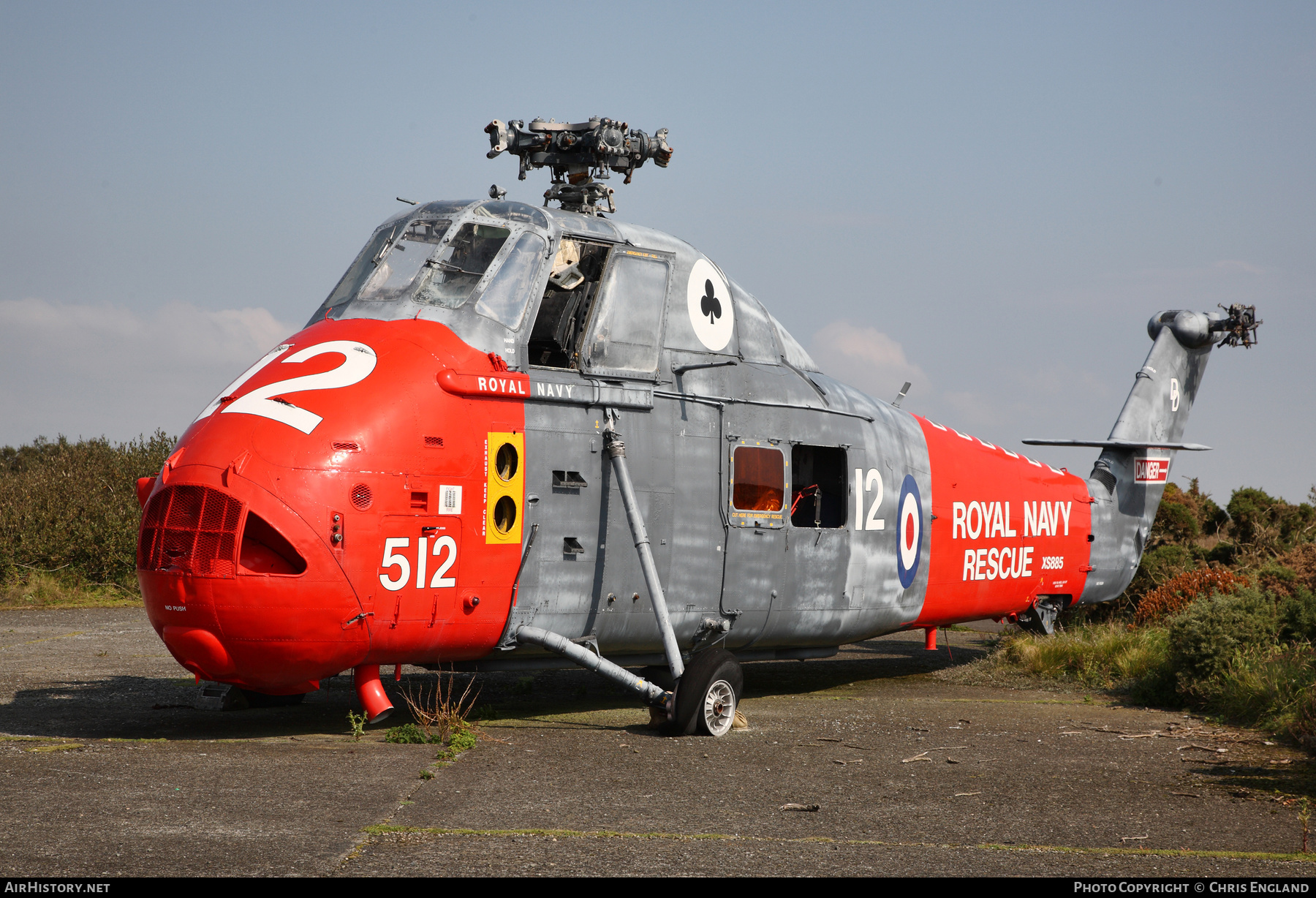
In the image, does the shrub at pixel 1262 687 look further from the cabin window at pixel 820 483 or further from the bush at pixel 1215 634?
the cabin window at pixel 820 483

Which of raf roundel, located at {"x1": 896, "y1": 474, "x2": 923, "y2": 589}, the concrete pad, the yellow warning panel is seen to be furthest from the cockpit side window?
raf roundel, located at {"x1": 896, "y1": 474, "x2": 923, "y2": 589}

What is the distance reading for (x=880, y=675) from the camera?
45.3ft

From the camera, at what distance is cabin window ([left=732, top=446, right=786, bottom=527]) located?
9898 millimetres

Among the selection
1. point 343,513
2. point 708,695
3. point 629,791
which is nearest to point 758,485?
point 708,695

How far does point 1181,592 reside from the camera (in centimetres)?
1488

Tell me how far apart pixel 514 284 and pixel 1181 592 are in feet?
34.6

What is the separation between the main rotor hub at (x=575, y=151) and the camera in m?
10.9

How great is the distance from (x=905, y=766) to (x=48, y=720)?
22.5ft

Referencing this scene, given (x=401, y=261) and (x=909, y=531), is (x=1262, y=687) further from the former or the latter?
(x=401, y=261)

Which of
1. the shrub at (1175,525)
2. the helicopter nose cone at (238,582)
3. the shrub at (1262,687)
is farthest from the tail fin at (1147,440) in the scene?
the helicopter nose cone at (238,582)

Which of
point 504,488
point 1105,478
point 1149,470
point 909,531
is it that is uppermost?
point 1149,470

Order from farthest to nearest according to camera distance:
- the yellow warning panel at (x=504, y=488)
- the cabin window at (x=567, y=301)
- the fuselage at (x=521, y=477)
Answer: the cabin window at (x=567, y=301)
the yellow warning panel at (x=504, y=488)
the fuselage at (x=521, y=477)

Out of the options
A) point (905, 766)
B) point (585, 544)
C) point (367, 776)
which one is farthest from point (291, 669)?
Answer: point (905, 766)

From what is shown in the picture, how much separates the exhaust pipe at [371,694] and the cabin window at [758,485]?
11.0ft
